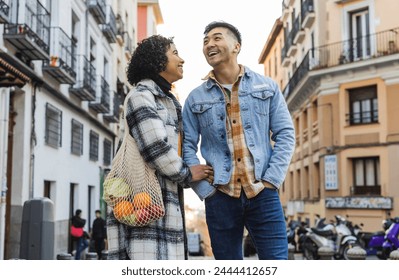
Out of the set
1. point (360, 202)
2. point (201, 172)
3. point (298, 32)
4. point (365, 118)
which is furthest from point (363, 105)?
point (201, 172)

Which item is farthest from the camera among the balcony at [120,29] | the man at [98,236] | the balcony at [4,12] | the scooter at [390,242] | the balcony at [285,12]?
the man at [98,236]

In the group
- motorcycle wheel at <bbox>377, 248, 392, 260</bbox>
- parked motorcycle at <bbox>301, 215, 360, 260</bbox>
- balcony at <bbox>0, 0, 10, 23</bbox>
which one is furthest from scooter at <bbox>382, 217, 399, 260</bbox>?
balcony at <bbox>0, 0, 10, 23</bbox>

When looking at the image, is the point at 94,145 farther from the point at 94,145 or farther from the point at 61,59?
the point at 61,59

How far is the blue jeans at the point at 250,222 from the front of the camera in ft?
6.19

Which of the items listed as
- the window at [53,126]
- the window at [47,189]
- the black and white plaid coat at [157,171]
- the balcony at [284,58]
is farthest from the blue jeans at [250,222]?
the window at [53,126]

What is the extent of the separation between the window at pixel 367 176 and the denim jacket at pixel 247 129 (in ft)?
6.97

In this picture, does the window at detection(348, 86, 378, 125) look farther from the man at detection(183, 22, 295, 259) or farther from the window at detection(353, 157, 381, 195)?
the man at detection(183, 22, 295, 259)

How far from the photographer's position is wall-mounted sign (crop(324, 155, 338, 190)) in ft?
13.8

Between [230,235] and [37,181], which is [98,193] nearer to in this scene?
[37,181]

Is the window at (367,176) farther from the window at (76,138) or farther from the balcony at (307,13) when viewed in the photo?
the window at (76,138)

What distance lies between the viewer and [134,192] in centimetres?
186

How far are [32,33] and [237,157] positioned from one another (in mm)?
2610
